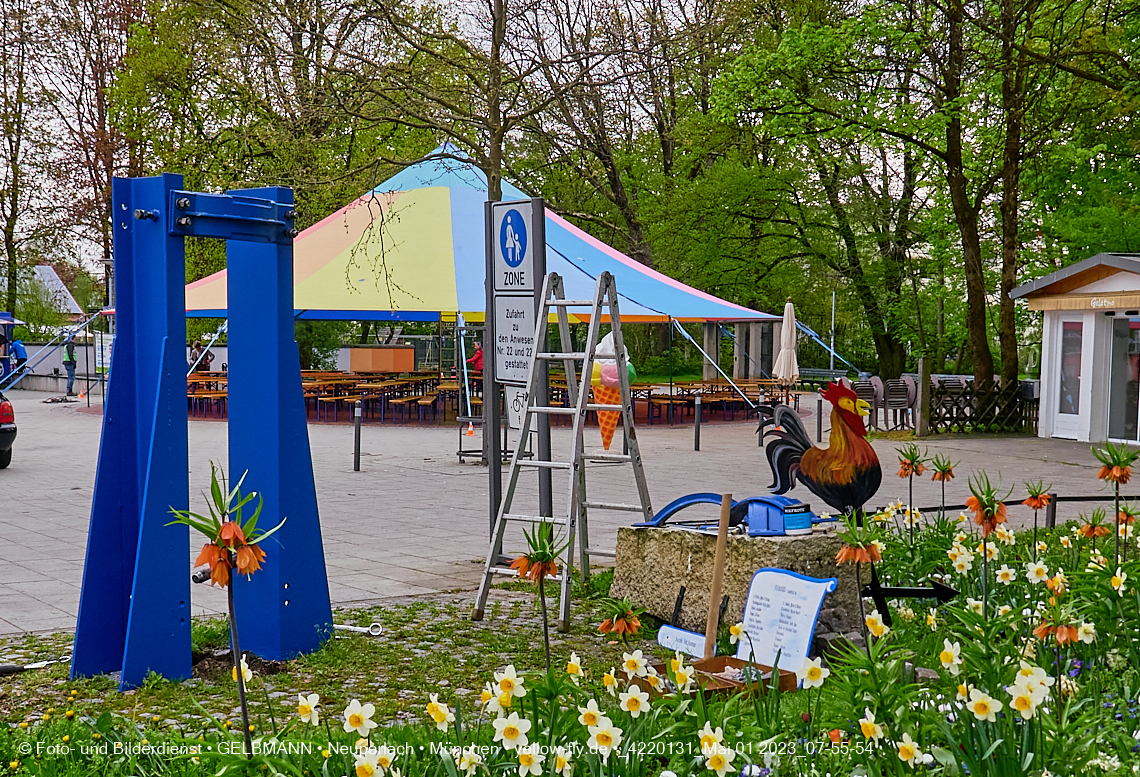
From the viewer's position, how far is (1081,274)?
19.4m

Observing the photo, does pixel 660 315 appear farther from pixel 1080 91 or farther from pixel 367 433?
pixel 1080 91

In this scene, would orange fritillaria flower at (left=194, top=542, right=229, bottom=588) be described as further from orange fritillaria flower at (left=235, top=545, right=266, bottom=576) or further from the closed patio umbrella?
the closed patio umbrella

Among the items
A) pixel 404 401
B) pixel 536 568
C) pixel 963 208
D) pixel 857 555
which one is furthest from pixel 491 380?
pixel 963 208

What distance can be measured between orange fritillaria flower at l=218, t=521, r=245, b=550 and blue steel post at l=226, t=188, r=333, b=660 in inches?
81.2

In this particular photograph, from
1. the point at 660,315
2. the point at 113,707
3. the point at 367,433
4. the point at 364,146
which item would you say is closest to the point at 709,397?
the point at 660,315

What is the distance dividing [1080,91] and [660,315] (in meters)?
7.88

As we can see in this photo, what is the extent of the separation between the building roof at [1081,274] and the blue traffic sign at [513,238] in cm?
1384

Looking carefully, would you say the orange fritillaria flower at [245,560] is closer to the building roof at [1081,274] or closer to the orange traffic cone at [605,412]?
the orange traffic cone at [605,412]

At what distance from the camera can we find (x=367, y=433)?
20.4m

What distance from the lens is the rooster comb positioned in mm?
5973

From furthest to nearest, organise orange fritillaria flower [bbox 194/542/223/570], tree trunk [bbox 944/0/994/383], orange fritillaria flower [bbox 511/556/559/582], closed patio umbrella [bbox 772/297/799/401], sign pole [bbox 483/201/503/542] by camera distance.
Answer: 1. closed patio umbrella [bbox 772/297/799/401]
2. tree trunk [bbox 944/0/994/383]
3. sign pole [bbox 483/201/503/542]
4. orange fritillaria flower [bbox 511/556/559/582]
5. orange fritillaria flower [bbox 194/542/223/570]

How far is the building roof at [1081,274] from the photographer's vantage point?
60.0ft

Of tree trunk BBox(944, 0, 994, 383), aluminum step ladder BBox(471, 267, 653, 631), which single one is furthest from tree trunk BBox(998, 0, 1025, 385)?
aluminum step ladder BBox(471, 267, 653, 631)

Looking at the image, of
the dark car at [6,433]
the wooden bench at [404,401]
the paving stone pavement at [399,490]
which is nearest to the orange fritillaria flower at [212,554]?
the paving stone pavement at [399,490]
